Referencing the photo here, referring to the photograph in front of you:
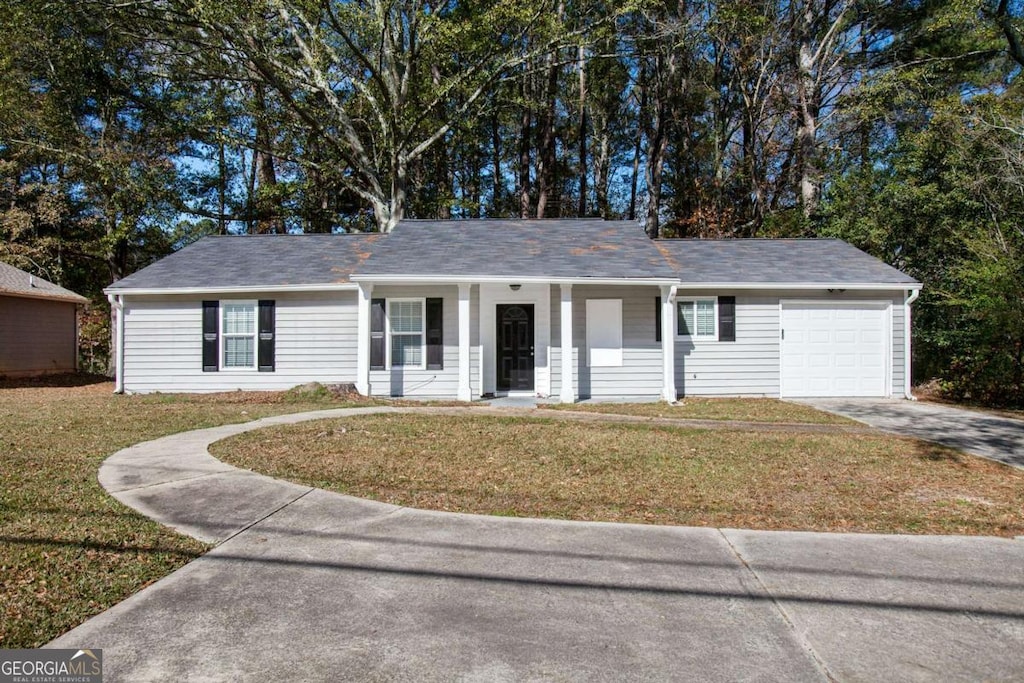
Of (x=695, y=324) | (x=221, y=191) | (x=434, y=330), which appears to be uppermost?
(x=221, y=191)

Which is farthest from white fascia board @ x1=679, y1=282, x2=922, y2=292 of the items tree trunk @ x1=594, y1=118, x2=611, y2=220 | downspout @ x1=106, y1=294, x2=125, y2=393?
tree trunk @ x1=594, y1=118, x2=611, y2=220

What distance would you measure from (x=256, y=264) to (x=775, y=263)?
12.2 m

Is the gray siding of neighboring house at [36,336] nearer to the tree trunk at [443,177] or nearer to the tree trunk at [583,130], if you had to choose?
the tree trunk at [443,177]

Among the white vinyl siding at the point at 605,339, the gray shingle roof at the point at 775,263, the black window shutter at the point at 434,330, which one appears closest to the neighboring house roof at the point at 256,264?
the black window shutter at the point at 434,330

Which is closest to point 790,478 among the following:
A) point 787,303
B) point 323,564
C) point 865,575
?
point 865,575

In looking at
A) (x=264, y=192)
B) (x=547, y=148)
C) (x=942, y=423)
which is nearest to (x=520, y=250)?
(x=942, y=423)

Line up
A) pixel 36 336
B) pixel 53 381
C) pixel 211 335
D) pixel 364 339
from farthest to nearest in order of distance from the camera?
pixel 36 336
pixel 53 381
pixel 211 335
pixel 364 339

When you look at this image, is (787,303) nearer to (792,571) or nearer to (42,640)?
(792,571)

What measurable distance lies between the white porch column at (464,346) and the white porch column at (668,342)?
4050mm

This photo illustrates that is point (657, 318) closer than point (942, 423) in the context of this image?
No

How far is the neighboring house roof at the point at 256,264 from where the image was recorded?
1256 cm

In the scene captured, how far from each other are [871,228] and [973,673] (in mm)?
16532

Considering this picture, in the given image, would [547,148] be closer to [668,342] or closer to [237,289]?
[668,342]

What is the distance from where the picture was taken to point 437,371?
12.4m
